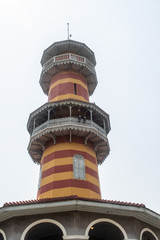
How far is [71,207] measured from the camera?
44.4 ft

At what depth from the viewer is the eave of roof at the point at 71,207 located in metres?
13.3

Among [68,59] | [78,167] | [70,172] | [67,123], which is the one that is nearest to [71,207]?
[70,172]

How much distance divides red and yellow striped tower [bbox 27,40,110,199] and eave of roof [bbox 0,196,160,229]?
5555 mm

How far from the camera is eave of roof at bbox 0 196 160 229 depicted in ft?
43.7

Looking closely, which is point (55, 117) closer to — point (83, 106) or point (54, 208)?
point (83, 106)

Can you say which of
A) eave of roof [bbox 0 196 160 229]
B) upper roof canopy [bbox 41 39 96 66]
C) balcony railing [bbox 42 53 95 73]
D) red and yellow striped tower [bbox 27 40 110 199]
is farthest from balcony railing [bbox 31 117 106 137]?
upper roof canopy [bbox 41 39 96 66]

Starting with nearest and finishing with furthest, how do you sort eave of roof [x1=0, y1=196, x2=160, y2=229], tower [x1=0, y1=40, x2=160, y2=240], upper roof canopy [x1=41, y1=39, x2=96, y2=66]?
eave of roof [x1=0, y1=196, x2=160, y2=229] < tower [x1=0, y1=40, x2=160, y2=240] < upper roof canopy [x1=41, y1=39, x2=96, y2=66]

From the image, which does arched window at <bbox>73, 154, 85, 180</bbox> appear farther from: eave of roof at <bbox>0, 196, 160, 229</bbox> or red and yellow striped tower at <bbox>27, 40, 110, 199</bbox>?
eave of roof at <bbox>0, 196, 160, 229</bbox>

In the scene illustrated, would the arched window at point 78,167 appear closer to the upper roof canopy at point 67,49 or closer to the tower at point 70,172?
the tower at point 70,172

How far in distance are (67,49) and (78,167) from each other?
15131 millimetres

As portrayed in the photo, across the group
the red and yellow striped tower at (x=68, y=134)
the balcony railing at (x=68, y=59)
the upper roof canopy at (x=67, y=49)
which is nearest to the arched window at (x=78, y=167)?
the red and yellow striped tower at (x=68, y=134)

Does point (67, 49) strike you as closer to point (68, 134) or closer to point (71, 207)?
point (68, 134)

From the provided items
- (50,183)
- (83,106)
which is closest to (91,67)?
(83,106)

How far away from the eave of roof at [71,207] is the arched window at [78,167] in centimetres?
652
